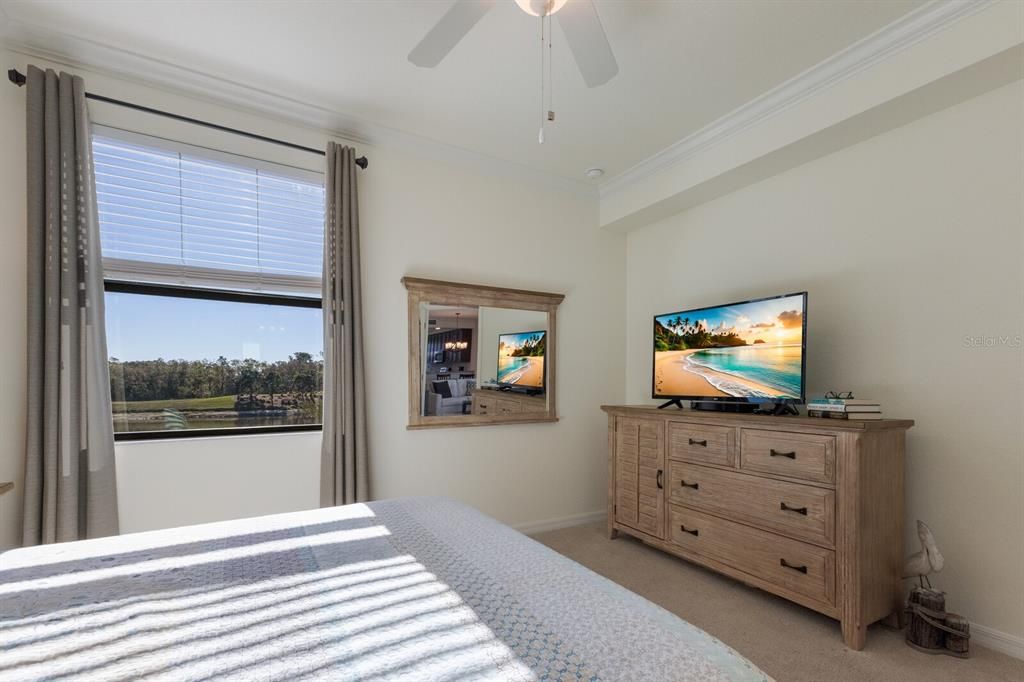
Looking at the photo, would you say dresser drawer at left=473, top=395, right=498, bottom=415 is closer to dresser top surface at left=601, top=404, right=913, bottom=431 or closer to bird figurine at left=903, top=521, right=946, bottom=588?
dresser top surface at left=601, top=404, right=913, bottom=431

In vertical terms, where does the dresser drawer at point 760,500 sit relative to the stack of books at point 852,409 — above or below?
below

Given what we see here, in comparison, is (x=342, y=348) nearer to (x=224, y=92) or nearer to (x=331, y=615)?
(x=224, y=92)

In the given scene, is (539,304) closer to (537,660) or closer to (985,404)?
(985,404)

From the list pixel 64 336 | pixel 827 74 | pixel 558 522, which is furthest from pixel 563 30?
pixel 558 522

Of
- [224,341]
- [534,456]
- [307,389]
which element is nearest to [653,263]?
[534,456]

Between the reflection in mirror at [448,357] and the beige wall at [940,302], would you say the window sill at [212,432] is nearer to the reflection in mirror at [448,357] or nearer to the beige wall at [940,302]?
the reflection in mirror at [448,357]

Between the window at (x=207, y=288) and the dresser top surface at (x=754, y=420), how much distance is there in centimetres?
204

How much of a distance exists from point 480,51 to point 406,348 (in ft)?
5.77

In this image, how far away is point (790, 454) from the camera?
2.38m

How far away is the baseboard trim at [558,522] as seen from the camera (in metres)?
3.61

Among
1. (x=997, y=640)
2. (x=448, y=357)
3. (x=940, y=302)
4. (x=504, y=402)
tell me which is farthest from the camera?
(x=504, y=402)

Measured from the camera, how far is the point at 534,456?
3707 mm

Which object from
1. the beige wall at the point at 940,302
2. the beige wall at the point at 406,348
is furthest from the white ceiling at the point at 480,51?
the beige wall at the point at 940,302

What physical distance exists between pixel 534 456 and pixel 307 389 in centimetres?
170
